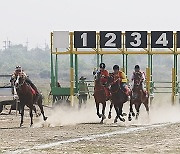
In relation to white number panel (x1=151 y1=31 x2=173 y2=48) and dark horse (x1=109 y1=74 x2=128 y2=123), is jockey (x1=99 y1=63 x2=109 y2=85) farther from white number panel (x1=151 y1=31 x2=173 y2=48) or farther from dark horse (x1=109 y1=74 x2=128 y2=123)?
white number panel (x1=151 y1=31 x2=173 y2=48)

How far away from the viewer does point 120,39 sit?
127ft

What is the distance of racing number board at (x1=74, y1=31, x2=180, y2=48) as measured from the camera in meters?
38.5

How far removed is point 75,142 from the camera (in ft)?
68.9

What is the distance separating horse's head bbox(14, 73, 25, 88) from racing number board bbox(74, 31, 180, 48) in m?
11.5

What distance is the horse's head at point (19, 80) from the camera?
2712 centimetres

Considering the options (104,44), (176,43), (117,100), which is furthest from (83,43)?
(117,100)

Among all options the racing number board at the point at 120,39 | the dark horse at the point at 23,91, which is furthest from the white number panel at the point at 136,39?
the dark horse at the point at 23,91

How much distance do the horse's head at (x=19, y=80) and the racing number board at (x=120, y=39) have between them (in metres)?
11.5

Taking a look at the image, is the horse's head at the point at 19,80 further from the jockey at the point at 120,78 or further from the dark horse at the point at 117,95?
the jockey at the point at 120,78

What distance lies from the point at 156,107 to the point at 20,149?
20576 millimetres

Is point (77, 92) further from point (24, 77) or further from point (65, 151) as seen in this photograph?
point (65, 151)

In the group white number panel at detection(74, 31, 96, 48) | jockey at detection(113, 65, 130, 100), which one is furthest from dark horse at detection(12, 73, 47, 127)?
white number panel at detection(74, 31, 96, 48)

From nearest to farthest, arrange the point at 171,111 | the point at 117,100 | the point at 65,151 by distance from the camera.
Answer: the point at 65,151 < the point at 117,100 < the point at 171,111

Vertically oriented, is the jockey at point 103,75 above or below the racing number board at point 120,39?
below
